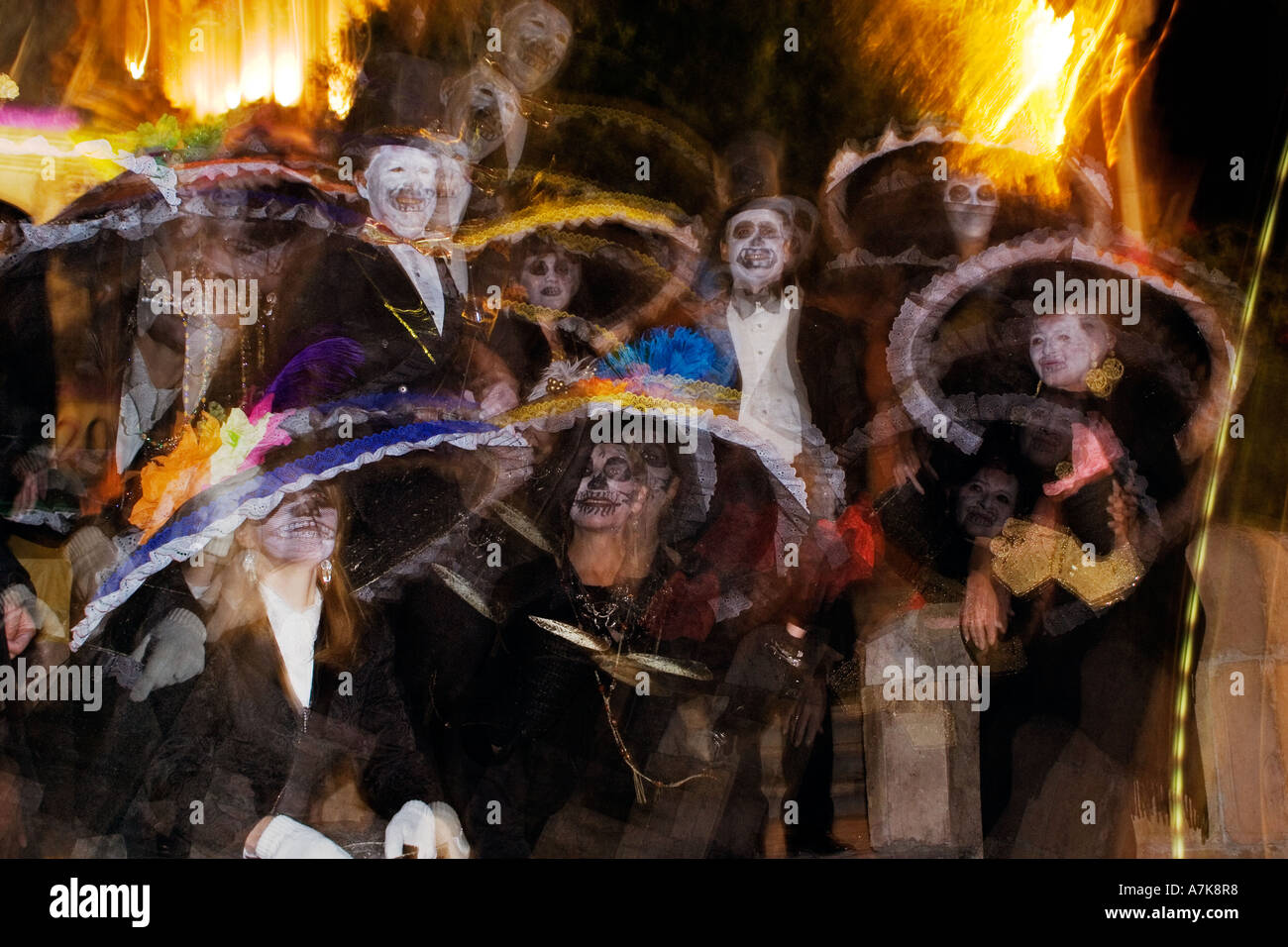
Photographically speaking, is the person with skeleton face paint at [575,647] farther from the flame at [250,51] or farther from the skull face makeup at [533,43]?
the flame at [250,51]

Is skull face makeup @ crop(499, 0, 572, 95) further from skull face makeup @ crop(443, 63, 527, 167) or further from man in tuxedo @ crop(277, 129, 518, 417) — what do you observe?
man in tuxedo @ crop(277, 129, 518, 417)

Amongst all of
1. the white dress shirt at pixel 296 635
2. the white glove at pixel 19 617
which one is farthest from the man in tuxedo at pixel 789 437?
the white glove at pixel 19 617

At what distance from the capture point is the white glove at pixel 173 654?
4160mm

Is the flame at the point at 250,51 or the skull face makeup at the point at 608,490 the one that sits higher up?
the flame at the point at 250,51

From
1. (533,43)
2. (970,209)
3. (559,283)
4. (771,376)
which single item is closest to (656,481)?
(771,376)

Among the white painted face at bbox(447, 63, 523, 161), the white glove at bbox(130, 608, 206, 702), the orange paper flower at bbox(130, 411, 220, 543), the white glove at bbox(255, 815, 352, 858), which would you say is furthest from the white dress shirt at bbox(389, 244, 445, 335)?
the white glove at bbox(255, 815, 352, 858)

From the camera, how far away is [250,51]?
425cm

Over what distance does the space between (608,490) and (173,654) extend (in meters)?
1.58

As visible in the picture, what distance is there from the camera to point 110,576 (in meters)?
4.21

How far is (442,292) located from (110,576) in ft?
4.93

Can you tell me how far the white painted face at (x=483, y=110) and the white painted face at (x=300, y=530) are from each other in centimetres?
131

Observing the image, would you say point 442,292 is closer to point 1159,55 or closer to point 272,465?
point 272,465

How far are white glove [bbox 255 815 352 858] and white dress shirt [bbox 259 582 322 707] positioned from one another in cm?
41

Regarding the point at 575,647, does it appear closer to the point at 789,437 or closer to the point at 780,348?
the point at 789,437
